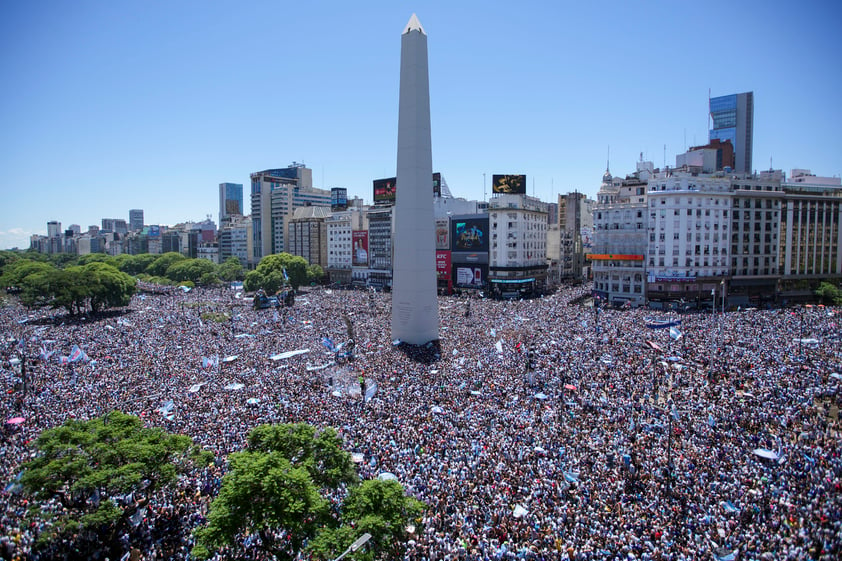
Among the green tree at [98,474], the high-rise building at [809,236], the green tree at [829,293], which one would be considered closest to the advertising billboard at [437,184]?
the high-rise building at [809,236]

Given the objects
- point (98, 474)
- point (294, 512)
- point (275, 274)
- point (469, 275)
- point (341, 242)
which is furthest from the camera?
point (341, 242)

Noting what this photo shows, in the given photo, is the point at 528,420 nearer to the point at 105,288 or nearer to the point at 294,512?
the point at 294,512

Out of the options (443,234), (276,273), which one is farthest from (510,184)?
(276,273)

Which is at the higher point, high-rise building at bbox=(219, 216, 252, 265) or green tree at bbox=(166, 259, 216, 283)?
high-rise building at bbox=(219, 216, 252, 265)

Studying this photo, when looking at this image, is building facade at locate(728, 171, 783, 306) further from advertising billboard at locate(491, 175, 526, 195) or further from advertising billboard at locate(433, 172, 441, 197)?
advertising billboard at locate(433, 172, 441, 197)

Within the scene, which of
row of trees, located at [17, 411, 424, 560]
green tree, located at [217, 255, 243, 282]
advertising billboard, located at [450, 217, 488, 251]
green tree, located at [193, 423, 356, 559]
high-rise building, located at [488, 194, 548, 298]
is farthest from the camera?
green tree, located at [217, 255, 243, 282]

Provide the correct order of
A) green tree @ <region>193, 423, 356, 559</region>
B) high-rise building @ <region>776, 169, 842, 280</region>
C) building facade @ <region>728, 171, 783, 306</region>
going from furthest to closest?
high-rise building @ <region>776, 169, 842, 280</region> < building facade @ <region>728, 171, 783, 306</region> < green tree @ <region>193, 423, 356, 559</region>

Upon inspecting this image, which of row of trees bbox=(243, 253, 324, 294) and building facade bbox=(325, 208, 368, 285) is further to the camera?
building facade bbox=(325, 208, 368, 285)

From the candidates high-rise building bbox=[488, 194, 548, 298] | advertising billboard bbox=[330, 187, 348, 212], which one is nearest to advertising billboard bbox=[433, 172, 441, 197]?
high-rise building bbox=[488, 194, 548, 298]
